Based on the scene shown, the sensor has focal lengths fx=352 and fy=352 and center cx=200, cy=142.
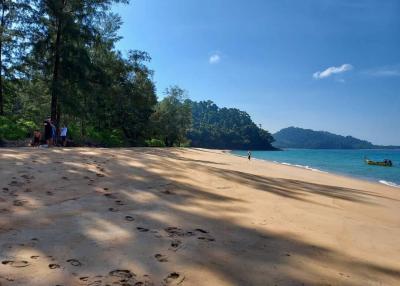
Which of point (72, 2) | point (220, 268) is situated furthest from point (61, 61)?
point (220, 268)

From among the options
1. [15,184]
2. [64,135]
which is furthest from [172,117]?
[15,184]

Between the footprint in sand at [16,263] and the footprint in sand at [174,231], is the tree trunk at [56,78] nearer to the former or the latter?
the footprint in sand at [174,231]

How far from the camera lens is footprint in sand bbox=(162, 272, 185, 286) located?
10.2ft

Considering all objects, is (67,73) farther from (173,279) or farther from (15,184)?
(173,279)

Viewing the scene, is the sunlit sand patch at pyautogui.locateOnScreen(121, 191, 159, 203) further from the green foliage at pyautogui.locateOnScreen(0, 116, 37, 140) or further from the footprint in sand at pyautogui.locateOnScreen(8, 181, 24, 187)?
the green foliage at pyautogui.locateOnScreen(0, 116, 37, 140)

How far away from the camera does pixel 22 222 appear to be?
4430mm

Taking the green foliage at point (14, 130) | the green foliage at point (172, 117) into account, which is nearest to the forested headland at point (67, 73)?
the green foliage at point (14, 130)

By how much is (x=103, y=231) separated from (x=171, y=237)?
2.73 feet

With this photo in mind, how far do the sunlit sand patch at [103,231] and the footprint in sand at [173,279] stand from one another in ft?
3.18

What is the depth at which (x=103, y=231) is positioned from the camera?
4.29 metres

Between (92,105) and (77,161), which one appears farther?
(92,105)

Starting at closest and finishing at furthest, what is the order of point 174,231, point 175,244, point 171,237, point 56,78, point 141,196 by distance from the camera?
point 175,244 < point 171,237 < point 174,231 < point 141,196 < point 56,78

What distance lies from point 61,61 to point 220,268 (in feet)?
83.5

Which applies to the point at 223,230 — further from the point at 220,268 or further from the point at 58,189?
the point at 58,189
